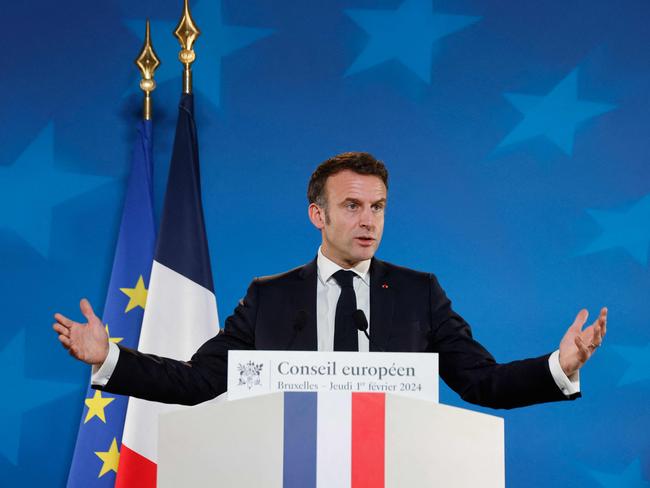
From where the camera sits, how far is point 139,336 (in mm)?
3529

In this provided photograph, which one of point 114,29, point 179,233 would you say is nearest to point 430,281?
point 179,233

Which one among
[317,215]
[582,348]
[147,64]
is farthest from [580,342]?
[147,64]

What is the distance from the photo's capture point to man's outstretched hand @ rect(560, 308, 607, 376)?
1913 millimetres

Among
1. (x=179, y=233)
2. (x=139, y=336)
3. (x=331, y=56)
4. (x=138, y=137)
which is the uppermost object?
(x=331, y=56)

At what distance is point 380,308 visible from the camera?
7.86 ft

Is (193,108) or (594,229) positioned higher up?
(193,108)

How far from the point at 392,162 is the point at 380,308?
5.22 feet

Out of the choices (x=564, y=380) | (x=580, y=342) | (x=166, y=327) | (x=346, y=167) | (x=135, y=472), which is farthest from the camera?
(x=166, y=327)

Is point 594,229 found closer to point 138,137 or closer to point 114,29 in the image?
point 138,137

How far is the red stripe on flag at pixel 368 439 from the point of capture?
5.10 feet

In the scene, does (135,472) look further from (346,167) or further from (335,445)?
(335,445)

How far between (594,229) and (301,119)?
4.62ft

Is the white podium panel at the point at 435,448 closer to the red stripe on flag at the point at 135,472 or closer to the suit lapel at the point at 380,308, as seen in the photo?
the suit lapel at the point at 380,308

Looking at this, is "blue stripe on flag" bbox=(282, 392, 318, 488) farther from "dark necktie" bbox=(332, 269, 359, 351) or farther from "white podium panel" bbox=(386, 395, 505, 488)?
"dark necktie" bbox=(332, 269, 359, 351)
